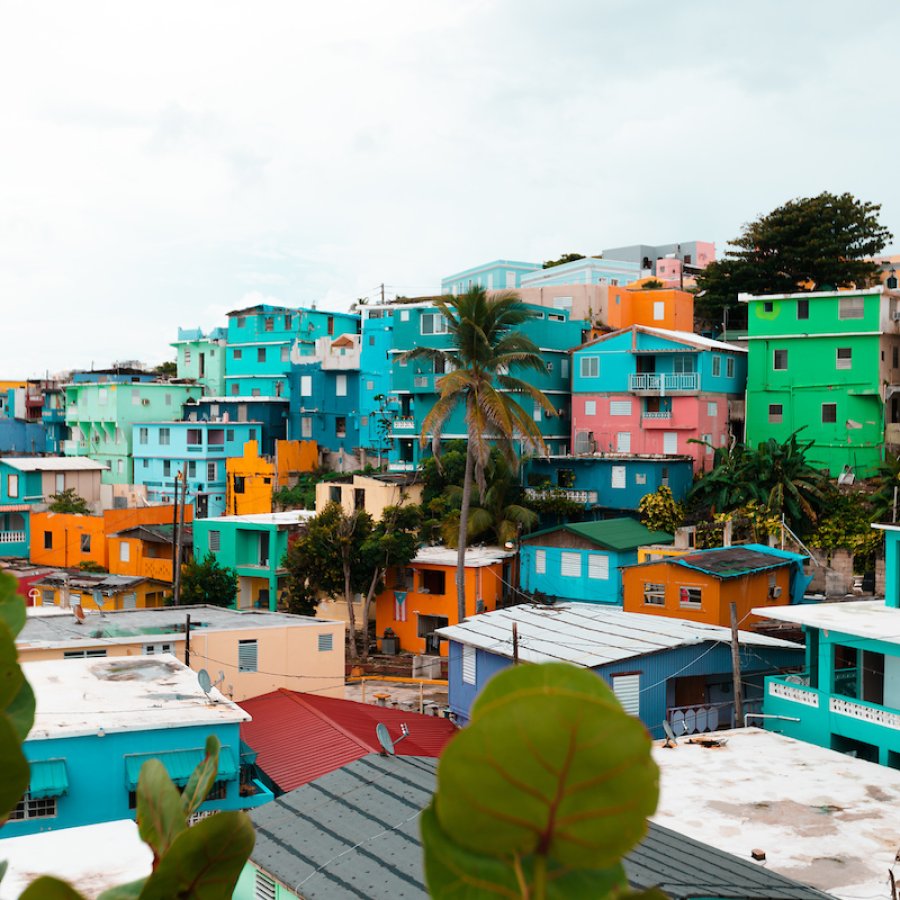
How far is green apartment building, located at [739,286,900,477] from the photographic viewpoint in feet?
121

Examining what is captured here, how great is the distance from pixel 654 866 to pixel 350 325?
178 feet

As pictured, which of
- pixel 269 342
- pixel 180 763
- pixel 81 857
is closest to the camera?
pixel 81 857

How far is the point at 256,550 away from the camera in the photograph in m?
39.7

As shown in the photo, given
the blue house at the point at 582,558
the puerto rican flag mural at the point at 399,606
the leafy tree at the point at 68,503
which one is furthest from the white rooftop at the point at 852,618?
the leafy tree at the point at 68,503

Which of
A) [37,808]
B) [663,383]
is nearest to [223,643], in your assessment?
[37,808]

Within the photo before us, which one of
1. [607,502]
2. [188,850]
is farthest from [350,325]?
[188,850]

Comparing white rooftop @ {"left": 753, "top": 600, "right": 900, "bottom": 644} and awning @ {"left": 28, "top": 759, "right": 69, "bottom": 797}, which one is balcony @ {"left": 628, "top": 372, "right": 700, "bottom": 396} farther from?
awning @ {"left": 28, "top": 759, "right": 69, "bottom": 797}

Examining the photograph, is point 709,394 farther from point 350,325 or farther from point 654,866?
point 654,866

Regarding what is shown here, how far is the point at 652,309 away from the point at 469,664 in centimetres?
2670

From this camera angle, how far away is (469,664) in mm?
24797

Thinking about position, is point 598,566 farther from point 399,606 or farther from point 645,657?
point 645,657

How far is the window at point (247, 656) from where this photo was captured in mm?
24391

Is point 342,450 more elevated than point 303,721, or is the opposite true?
point 342,450

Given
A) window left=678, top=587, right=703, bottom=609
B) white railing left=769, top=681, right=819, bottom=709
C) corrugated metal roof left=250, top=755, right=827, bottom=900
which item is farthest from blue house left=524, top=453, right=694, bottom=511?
corrugated metal roof left=250, top=755, right=827, bottom=900
